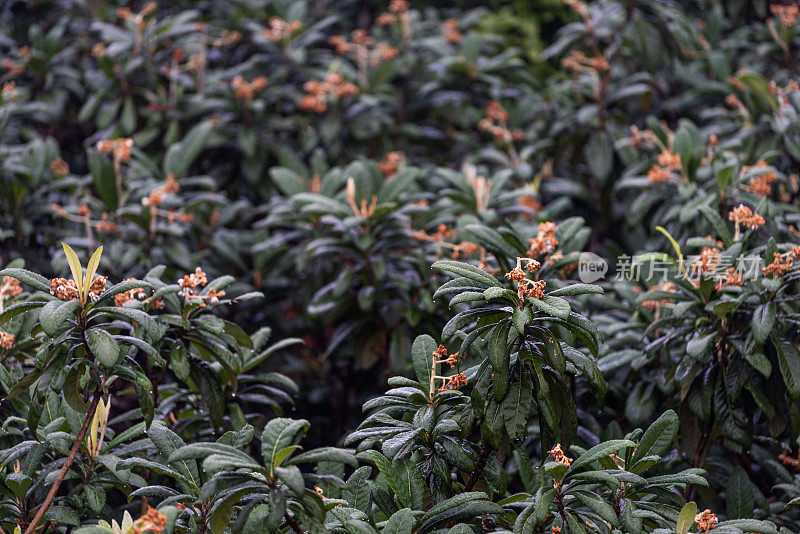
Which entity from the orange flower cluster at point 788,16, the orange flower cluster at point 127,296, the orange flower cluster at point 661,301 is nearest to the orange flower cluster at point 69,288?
the orange flower cluster at point 127,296

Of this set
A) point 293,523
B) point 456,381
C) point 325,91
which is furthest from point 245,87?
point 293,523

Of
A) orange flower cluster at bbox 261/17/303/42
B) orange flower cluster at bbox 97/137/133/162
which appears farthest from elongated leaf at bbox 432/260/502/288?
orange flower cluster at bbox 261/17/303/42

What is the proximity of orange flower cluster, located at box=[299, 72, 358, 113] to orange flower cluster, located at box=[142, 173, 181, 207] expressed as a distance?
784 millimetres

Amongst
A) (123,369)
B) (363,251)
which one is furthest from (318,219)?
(123,369)

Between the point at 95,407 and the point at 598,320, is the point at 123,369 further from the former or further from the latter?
the point at 598,320

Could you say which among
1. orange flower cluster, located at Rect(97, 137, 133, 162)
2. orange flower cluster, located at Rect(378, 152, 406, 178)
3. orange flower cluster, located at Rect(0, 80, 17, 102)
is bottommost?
orange flower cluster, located at Rect(378, 152, 406, 178)

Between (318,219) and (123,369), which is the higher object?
(123,369)

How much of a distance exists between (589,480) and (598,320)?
1076 mm

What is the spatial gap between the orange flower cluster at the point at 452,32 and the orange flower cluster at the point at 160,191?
192cm

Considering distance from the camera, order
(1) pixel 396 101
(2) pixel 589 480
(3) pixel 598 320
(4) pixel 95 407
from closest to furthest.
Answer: (2) pixel 589 480 < (4) pixel 95 407 < (3) pixel 598 320 < (1) pixel 396 101

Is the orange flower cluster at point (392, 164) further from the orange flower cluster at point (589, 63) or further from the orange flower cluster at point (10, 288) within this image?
the orange flower cluster at point (10, 288)

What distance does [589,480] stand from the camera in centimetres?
166

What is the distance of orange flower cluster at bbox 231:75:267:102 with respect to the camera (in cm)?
372

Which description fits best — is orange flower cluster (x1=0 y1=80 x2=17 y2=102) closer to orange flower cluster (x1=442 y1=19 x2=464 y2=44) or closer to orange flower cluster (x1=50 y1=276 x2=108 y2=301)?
orange flower cluster (x1=50 y1=276 x2=108 y2=301)
